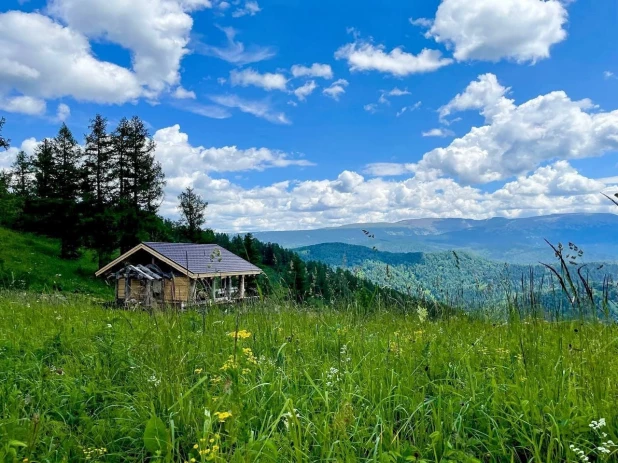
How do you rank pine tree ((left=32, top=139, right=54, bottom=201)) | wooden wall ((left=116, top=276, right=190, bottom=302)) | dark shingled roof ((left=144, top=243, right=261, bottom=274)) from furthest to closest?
pine tree ((left=32, top=139, right=54, bottom=201)) → wooden wall ((left=116, top=276, right=190, bottom=302)) → dark shingled roof ((left=144, top=243, right=261, bottom=274))

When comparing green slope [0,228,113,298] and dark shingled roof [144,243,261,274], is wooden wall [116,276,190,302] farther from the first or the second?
green slope [0,228,113,298]

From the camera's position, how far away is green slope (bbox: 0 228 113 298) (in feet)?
121

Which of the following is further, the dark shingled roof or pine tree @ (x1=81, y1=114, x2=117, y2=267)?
pine tree @ (x1=81, y1=114, x2=117, y2=267)

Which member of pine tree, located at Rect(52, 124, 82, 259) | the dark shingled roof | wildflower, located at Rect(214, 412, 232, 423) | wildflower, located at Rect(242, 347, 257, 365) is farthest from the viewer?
pine tree, located at Rect(52, 124, 82, 259)

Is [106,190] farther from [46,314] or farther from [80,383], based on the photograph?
[80,383]

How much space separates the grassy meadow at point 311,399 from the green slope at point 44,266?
3553cm

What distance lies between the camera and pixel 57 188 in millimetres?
50188

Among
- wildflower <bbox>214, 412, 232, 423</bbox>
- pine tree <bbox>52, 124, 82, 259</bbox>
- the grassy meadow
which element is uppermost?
pine tree <bbox>52, 124, 82, 259</bbox>

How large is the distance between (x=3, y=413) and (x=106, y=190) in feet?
145

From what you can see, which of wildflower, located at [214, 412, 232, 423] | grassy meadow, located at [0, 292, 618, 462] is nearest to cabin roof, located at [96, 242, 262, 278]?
grassy meadow, located at [0, 292, 618, 462]

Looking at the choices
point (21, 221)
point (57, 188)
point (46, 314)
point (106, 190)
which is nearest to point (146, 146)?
point (106, 190)

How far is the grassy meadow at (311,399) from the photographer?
2.60 metres

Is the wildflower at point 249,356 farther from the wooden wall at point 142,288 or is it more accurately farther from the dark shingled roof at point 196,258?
the wooden wall at point 142,288

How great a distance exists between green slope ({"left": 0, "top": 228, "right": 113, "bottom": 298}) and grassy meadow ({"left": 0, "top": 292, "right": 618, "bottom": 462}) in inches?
1399
